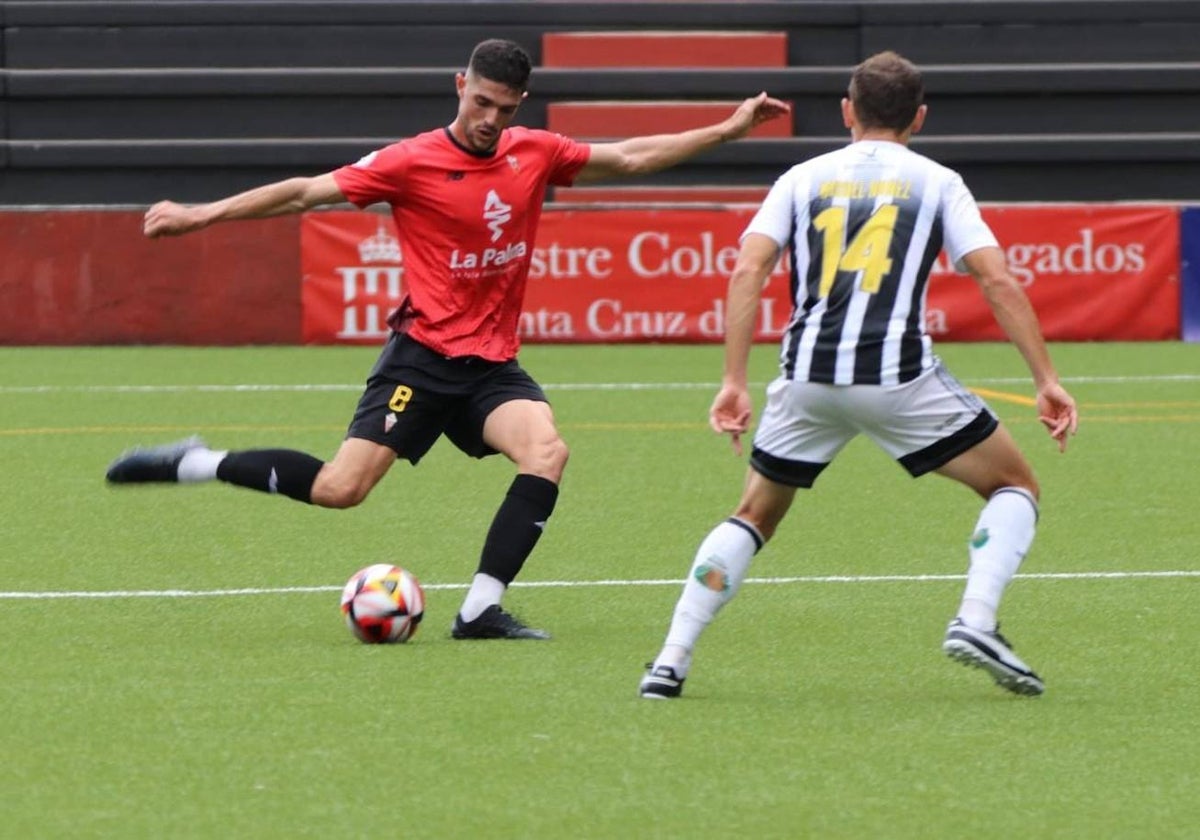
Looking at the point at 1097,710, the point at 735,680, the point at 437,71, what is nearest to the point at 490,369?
the point at 735,680

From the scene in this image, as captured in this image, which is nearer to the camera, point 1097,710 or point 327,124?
point 1097,710

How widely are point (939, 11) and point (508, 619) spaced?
18.0 metres

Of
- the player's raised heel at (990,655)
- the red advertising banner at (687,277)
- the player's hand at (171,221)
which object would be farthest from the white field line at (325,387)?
the player's raised heel at (990,655)

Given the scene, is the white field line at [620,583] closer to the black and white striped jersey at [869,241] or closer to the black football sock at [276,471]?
the black football sock at [276,471]

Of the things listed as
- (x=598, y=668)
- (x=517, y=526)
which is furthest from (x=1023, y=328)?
(x=517, y=526)

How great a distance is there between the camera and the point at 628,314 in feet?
60.1

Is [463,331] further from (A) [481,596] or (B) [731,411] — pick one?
(B) [731,411]

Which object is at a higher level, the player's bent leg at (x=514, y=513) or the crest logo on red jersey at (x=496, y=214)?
the crest logo on red jersey at (x=496, y=214)

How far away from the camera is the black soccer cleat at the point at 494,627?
6.81 meters

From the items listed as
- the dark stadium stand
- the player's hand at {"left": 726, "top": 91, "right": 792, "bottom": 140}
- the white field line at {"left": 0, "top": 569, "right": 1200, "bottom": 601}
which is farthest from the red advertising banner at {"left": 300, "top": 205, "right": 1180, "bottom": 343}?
the player's hand at {"left": 726, "top": 91, "right": 792, "bottom": 140}

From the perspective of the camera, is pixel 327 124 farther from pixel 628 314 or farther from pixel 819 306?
pixel 819 306

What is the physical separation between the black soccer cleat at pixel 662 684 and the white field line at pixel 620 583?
203cm

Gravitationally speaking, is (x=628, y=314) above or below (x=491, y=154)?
below

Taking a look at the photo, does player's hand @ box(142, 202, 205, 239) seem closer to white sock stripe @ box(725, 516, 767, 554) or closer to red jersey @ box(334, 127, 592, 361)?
red jersey @ box(334, 127, 592, 361)
